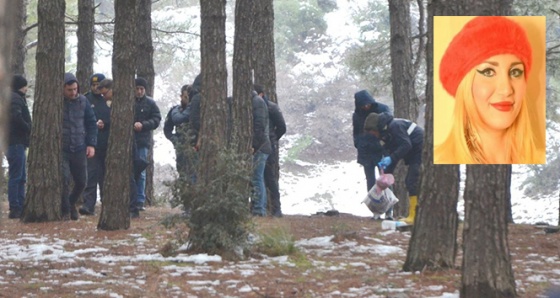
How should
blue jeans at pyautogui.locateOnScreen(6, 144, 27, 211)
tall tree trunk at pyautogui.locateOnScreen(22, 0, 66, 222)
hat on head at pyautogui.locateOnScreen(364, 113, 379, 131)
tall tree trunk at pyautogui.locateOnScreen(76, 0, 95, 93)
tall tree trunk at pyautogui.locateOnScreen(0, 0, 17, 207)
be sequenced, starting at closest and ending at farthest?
tall tree trunk at pyautogui.locateOnScreen(0, 0, 17, 207), tall tree trunk at pyautogui.locateOnScreen(22, 0, 66, 222), blue jeans at pyautogui.locateOnScreen(6, 144, 27, 211), hat on head at pyautogui.locateOnScreen(364, 113, 379, 131), tall tree trunk at pyautogui.locateOnScreen(76, 0, 95, 93)

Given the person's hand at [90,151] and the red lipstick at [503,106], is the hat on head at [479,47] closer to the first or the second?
the red lipstick at [503,106]

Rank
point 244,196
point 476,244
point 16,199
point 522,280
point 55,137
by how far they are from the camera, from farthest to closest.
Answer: point 16,199, point 55,137, point 244,196, point 522,280, point 476,244

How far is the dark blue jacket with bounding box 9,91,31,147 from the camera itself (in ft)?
44.5

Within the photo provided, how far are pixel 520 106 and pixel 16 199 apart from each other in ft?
34.2

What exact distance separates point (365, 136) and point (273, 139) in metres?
1.52

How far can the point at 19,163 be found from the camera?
1416cm

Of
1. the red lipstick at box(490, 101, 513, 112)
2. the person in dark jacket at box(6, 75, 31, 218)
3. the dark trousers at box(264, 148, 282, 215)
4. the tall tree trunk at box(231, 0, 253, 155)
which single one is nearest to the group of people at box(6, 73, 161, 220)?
the person in dark jacket at box(6, 75, 31, 218)

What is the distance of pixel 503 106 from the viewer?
5.67m

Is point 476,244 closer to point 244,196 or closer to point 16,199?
point 244,196

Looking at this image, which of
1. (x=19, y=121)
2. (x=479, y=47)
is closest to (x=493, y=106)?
(x=479, y=47)

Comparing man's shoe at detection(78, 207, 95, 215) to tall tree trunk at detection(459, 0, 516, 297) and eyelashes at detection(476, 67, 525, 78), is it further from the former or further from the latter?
eyelashes at detection(476, 67, 525, 78)

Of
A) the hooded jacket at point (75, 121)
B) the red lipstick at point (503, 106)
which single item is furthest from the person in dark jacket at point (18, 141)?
the red lipstick at point (503, 106)

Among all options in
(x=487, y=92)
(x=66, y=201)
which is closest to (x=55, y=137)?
(x=66, y=201)

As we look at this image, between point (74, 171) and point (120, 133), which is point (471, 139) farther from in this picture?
point (74, 171)
